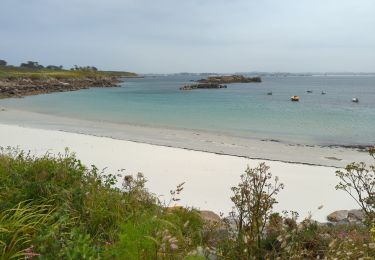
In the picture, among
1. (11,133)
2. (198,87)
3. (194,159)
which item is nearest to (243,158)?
(194,159)

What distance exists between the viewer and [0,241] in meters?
3.40

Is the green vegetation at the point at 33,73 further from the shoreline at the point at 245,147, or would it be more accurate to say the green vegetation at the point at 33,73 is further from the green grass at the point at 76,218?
the green grass at the point at 76,218

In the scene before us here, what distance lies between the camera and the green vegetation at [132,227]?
3.23 m

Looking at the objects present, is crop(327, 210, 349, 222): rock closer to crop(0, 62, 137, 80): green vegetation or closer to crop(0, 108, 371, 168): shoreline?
crop(0, 108, 371, 168): shoreline

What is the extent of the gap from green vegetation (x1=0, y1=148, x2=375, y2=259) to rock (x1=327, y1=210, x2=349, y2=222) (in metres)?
2.08

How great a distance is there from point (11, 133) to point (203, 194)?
38.1 feet

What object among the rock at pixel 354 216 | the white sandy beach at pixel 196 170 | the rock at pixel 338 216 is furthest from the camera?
the white sandy beach at pixel 196 170

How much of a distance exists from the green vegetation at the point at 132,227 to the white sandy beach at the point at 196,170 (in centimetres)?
295

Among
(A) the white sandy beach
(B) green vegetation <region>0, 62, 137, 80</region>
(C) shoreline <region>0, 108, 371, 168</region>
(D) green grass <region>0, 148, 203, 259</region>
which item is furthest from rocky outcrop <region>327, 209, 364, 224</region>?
(B) green vegetation <region>0, 62, 137, 80</region>

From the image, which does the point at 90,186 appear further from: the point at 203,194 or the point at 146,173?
the point at 146,173

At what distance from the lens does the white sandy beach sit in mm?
8477

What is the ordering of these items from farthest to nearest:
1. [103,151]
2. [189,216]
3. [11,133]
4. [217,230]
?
1. [11,133]
2. [103,151]
3. [189,216]
4. [217,230]

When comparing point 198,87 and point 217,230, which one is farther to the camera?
point 198,87

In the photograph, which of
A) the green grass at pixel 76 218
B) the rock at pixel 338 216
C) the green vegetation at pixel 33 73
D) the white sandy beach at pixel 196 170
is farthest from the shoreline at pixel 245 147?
the green vegetation at pixel 33 73
